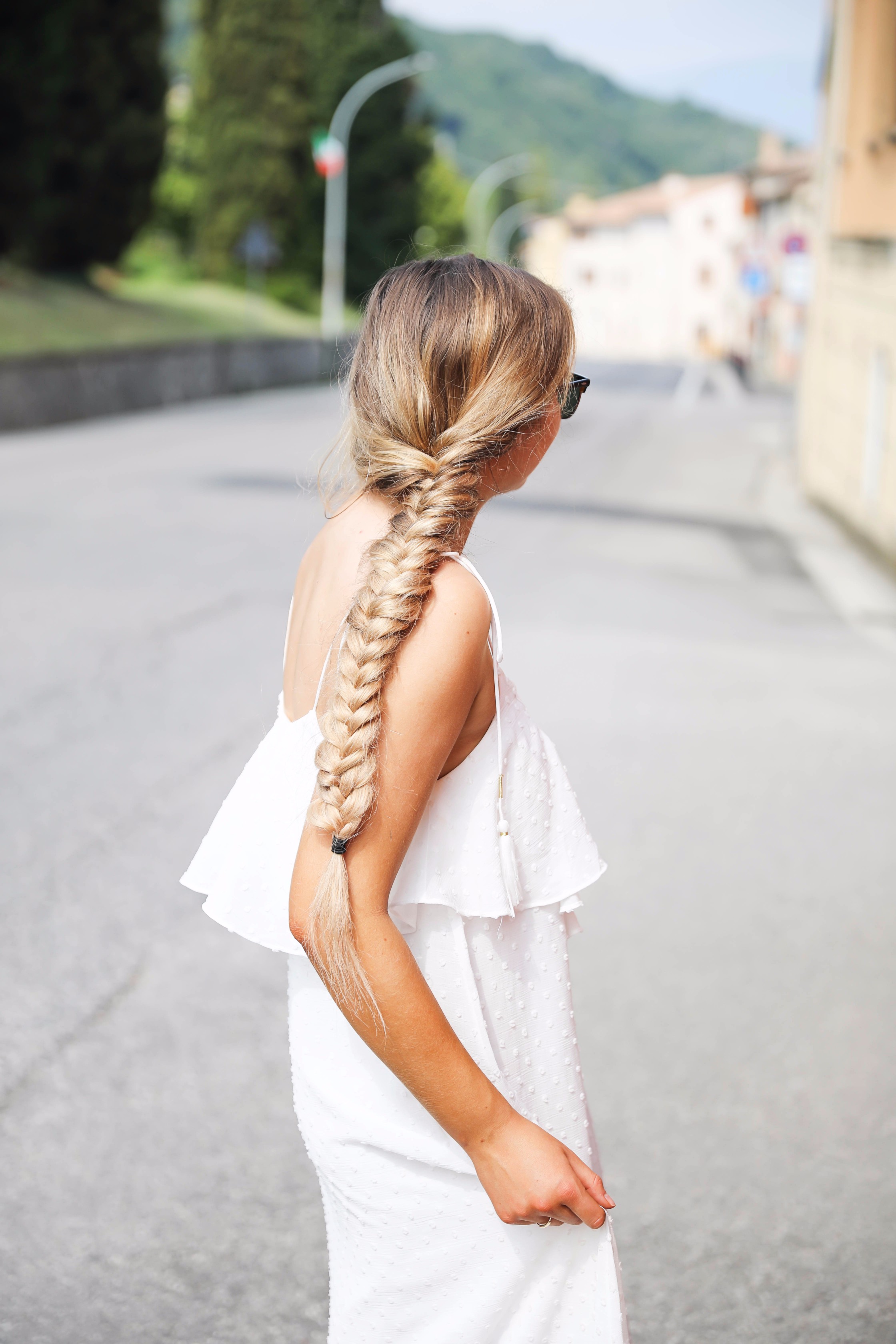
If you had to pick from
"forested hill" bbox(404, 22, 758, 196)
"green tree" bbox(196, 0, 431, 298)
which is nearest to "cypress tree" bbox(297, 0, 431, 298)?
"green tree" bbox(196, 0, 431, 298)

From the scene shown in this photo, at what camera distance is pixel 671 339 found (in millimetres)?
98375

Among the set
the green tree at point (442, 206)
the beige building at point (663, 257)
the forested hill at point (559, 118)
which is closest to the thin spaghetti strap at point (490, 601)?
the green tree at point (442, 206)

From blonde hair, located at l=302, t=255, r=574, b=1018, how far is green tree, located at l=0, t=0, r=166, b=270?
956 inches

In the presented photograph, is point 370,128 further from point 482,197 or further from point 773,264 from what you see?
point 482,197

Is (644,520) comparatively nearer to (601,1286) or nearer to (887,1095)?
(887,1095)

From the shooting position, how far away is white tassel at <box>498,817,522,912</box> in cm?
142

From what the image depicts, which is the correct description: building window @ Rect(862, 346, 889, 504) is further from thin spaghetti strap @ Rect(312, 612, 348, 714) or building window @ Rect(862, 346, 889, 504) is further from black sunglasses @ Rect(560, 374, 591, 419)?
thin spaghetti strap @ Rect(312, 612, 348, 714)

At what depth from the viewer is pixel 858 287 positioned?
15453mm

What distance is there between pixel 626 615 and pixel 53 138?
2012 centimetres

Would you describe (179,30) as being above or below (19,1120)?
above

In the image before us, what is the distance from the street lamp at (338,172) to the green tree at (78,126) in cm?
920

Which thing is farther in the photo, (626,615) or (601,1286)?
(626,615)

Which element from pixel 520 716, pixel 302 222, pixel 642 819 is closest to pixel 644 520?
pixel 642 819

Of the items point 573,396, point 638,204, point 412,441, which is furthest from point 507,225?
point 412,441
